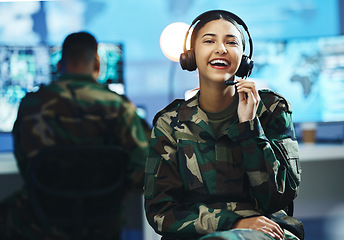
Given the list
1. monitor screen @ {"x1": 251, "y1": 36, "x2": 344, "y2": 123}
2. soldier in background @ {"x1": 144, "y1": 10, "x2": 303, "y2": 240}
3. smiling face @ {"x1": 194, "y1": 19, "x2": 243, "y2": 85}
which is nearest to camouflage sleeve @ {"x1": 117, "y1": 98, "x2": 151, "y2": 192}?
soldier in background @ {"x1": 144, "y1": 10, "x2": 303, "y2": 240}

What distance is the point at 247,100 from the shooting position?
1.22m

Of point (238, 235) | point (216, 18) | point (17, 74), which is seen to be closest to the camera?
point (238, 235)

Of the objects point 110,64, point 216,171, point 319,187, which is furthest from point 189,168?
point 319,187

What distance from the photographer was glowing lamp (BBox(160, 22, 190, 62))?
7.84 ft

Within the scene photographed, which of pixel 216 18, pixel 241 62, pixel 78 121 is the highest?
pixel 216 18

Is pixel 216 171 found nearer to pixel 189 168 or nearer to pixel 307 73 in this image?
pixel 189 168

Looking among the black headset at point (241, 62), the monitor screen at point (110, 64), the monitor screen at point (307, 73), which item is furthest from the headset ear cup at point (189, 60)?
the monitor screen at point (307, 73)

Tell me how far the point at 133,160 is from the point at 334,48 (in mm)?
1465

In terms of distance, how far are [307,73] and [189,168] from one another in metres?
1.49

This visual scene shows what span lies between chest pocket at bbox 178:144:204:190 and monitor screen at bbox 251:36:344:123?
1319 mm

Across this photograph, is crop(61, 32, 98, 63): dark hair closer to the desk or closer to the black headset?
the black headset

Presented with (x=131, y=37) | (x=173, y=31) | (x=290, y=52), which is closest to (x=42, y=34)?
(x=131, y=37)

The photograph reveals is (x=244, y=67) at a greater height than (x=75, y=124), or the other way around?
(x=244, y=67)

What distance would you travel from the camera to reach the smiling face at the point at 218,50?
4.19 feet
